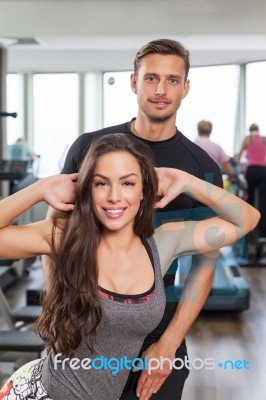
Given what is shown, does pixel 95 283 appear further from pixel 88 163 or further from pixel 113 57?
pixel 113 57

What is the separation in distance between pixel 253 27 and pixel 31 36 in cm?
220

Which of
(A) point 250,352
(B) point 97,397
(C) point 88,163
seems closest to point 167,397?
(B) point 97,397

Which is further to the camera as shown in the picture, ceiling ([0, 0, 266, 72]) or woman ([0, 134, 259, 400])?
ceiling ([0, 0, 266, 72])

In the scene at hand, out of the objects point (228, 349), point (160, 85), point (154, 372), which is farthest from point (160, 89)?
point (228, 349)

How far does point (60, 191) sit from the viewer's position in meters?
1.29

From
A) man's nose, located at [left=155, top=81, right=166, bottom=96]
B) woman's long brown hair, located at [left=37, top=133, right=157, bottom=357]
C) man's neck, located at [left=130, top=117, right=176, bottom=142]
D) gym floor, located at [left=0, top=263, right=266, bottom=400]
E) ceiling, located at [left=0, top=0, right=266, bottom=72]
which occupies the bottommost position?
gym floor, located at [left=0, top=263, right=266, bottom=400]

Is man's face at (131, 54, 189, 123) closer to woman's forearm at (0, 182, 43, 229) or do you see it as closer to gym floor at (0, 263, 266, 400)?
woman's forearm at (0, 182, 43, 229)

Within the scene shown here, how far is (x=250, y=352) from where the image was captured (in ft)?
12.5

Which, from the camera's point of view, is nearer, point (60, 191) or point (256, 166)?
point (60, 191)

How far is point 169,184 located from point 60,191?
0.83 ft

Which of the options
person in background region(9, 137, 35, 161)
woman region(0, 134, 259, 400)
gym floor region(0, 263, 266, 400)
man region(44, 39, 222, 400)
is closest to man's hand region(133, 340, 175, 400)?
man region(44, 39, 222, 400)

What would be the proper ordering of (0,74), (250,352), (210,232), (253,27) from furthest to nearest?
(0,74) < (253,27) < (250,352) < (210,232)

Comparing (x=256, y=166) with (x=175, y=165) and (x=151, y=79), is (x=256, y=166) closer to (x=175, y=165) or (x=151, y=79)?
(x=175, y=165)

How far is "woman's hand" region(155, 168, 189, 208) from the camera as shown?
1.34m
